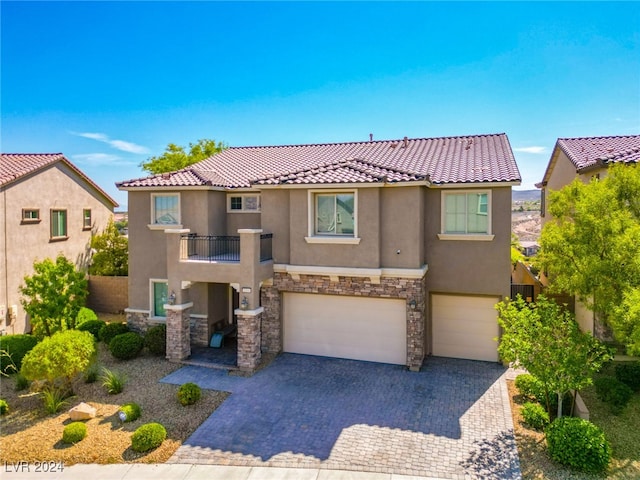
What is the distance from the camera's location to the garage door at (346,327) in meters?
15.6

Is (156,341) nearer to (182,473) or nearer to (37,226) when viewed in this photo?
(182,473)

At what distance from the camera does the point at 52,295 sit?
16.9 metres

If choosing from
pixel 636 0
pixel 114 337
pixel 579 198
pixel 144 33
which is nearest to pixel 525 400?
pixel 579 198

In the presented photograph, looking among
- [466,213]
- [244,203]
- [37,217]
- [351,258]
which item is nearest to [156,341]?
[244,203]

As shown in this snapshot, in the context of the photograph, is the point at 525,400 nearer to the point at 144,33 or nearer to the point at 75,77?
the point at 144,33

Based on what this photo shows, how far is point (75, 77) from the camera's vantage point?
19.8m

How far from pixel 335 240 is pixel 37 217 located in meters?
17.4

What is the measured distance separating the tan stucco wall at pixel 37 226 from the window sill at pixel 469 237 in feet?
68.3

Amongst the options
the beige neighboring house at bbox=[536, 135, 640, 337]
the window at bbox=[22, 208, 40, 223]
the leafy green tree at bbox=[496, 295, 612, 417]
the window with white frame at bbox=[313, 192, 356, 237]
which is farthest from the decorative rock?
the beige neighboring house at bbox=[536, 135, 640, 337]

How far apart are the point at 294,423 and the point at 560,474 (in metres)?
6.60

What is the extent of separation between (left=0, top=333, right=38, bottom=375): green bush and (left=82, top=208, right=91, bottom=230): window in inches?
401

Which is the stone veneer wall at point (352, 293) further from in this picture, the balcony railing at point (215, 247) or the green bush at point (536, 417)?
the green bush at point (536, 417)

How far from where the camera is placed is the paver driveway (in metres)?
9.66

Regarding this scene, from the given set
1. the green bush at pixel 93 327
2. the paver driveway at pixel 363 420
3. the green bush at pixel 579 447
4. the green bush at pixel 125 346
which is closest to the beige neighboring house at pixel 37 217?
the green bush at pixel 93 327
